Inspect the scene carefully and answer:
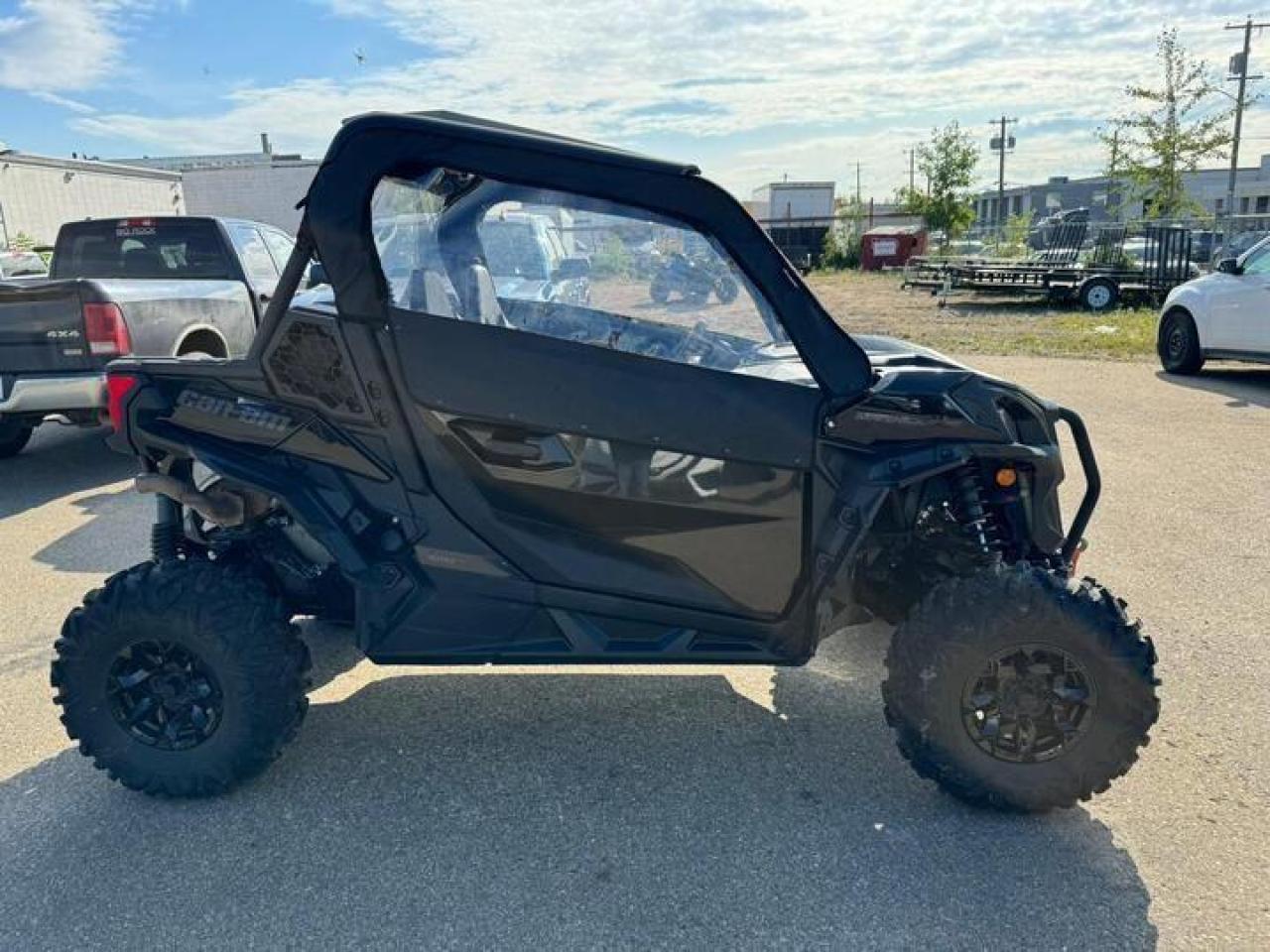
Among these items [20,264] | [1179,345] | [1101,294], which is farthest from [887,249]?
[20,264]

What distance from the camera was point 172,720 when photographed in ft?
10.1

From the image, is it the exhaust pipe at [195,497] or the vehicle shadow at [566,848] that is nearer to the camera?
the vehicle shadow at [566,848]

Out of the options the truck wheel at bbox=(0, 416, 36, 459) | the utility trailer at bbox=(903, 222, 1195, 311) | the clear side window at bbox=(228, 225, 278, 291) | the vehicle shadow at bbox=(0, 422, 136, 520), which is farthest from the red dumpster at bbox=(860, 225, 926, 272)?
the truck wheel at bbox=(0, 416, 36, 459)

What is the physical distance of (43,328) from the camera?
6.60 m

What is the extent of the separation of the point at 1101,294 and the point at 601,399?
18835 mm

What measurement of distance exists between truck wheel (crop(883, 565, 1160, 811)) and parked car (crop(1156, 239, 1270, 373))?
964cm

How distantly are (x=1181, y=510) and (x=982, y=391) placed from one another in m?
4.03

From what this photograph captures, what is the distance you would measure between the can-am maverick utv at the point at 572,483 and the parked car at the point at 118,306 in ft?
13.4

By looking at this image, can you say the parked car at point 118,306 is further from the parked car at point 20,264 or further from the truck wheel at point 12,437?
the parked car at point 20,264

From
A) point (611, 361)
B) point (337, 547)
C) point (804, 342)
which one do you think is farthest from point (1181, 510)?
point (337, 547)

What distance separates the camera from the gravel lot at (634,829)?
2.55m

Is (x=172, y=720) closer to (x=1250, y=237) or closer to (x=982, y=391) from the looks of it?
(x=982, y=391)

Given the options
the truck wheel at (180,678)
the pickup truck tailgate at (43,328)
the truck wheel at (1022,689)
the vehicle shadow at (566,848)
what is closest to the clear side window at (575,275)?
the truck wheel at (1022,689)

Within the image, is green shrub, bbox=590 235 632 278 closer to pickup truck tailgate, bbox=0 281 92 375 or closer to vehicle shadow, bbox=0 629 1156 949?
vehicle shadow, bbox=0 629 1156 949
